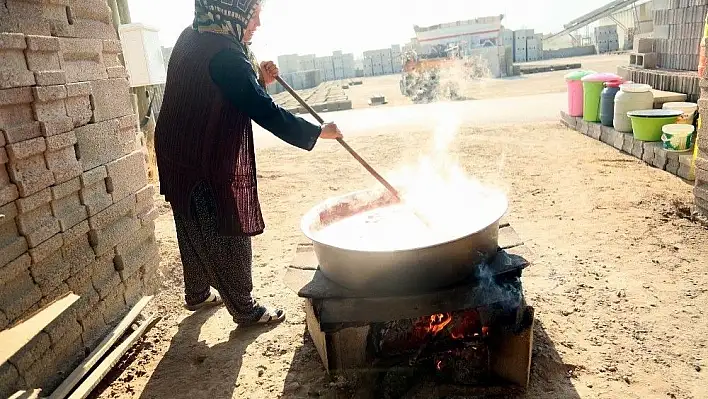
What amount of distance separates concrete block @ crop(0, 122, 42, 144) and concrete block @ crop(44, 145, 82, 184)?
5.4 inches

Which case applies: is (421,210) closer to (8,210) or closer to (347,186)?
(8,210)

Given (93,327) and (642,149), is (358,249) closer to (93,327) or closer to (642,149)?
(93,327)

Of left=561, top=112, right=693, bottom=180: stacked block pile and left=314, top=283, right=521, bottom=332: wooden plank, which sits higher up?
left=314, top=283, right=521, bottom=332: wooden plank

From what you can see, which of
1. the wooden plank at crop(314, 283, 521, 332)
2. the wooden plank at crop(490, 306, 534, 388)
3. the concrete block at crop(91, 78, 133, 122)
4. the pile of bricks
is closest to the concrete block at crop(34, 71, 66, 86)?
the concrete block at crop(91, 78, 133, 122)

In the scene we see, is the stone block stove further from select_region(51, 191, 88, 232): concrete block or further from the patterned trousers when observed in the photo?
select_region(51, 191, 88, 232): concrete block

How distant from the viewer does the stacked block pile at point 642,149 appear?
18.4 ft

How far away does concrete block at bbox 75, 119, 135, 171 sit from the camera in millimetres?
2918

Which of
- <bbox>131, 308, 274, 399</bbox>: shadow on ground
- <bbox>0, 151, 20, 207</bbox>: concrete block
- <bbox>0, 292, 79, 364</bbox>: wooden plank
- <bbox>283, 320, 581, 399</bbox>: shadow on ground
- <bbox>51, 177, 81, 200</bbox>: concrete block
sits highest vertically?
<bbox>0, 151, 20, 207</bbox>: concrete block

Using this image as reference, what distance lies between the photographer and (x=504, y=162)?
6.93 m

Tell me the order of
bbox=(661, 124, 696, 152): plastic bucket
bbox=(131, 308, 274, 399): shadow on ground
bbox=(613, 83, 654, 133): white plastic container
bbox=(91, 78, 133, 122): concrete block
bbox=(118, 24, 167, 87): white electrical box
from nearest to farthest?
bbox=(131, 308, 274, 399): shadow on ground < bbox=(91, 78, 133, 122): concrete block < bbox=(661, 124, 696, 152): plastic bucket < bbox=(118, 24, 167, 87): white electrical box < bbox=(613, 83, 654, 133): white plastic container

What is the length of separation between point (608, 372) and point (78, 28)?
3641 millimetres

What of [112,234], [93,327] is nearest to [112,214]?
[112,234]

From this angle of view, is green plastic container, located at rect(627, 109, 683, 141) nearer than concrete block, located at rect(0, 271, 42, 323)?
No

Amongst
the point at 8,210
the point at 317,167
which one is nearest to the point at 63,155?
the point at 8,210
